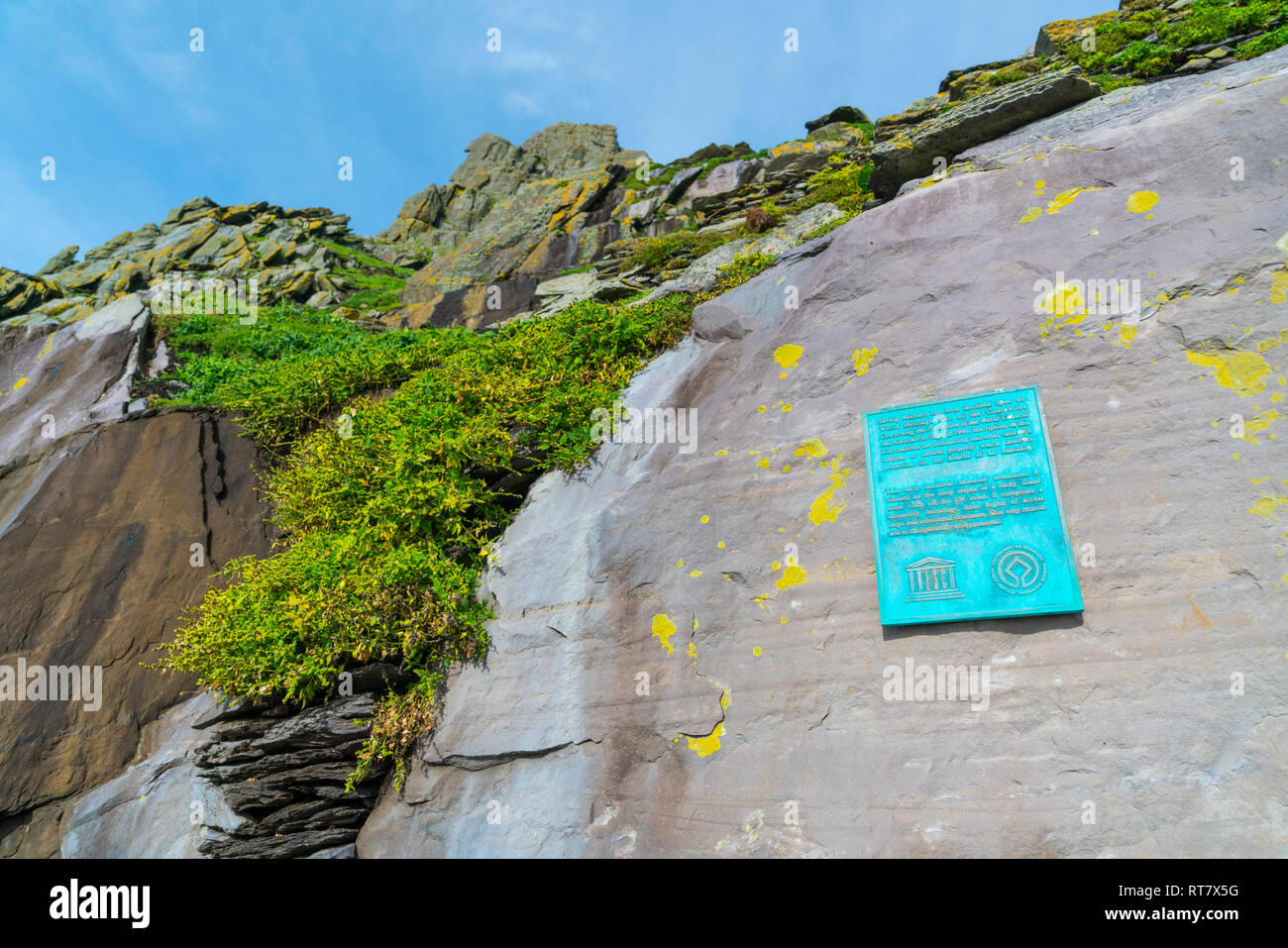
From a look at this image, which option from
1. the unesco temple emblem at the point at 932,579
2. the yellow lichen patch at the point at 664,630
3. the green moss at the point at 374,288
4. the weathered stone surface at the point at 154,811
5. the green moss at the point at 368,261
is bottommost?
the weathered stone surface at the point at 154,811

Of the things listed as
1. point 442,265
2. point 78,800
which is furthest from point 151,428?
point 442,265

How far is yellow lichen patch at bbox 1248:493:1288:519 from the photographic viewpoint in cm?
452

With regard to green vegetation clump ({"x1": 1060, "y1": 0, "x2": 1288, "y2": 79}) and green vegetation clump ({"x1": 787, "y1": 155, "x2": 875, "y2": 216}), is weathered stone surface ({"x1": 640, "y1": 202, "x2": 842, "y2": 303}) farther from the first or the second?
green vegetation clump ({"x1": 1060, "y1": 0, "x2": 1288, "y2": 79})

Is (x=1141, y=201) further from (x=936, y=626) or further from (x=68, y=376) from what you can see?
(x=68, y=376)

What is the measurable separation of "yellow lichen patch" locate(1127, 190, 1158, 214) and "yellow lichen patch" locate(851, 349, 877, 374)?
2.51 m

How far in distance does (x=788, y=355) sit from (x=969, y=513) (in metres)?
2.47

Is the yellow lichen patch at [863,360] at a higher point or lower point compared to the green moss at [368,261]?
lower

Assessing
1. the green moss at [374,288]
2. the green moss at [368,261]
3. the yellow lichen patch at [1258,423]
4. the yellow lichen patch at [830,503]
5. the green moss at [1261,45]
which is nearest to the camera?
the yellow lichen patch at [1258,423]

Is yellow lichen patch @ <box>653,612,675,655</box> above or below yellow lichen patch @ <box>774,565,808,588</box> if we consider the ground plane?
below

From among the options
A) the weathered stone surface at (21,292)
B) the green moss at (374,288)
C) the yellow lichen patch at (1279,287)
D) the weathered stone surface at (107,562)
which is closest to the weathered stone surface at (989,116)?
the yellow lichen patch at (1279,287)

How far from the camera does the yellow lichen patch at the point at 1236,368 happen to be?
4.99 m

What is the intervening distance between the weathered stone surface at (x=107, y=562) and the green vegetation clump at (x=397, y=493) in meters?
0.39

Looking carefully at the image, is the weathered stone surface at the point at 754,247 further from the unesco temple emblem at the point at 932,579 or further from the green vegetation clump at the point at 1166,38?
the unesco temple emblem at the point at 932,579

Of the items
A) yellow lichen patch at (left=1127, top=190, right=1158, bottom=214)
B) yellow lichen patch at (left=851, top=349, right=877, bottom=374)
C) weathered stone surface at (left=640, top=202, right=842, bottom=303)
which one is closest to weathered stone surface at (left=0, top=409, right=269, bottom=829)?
weathered stone surface at (left=640, top=202, right=842, bottom=303)
